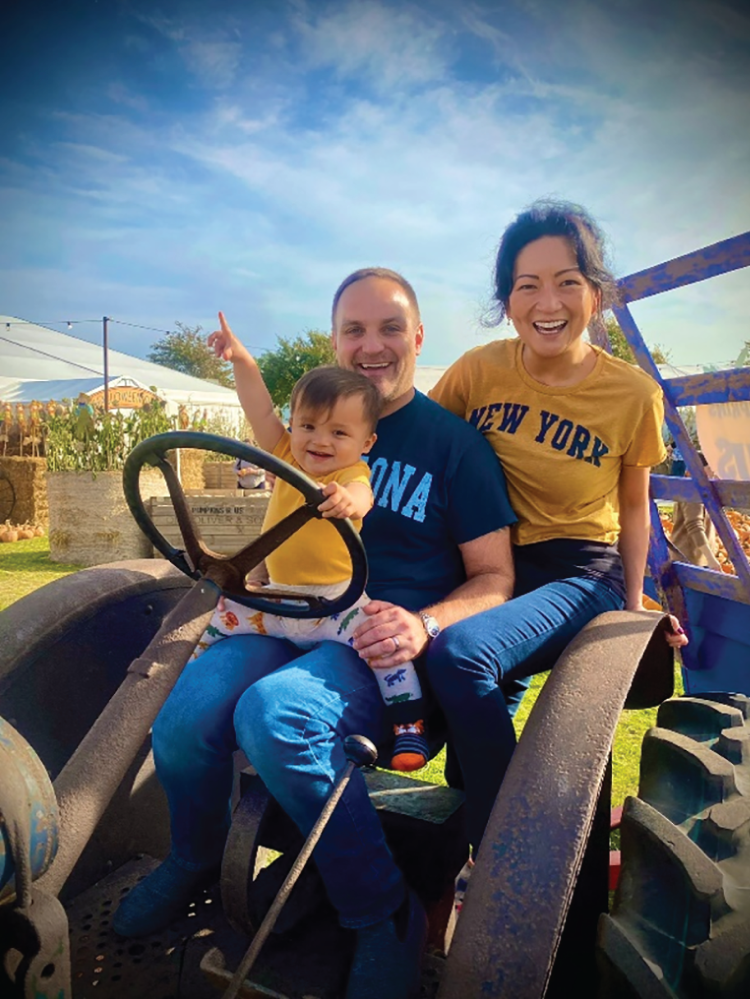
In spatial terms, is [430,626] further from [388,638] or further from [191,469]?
[191,469]

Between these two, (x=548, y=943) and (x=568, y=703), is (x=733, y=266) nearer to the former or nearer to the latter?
(x=568, y=703)

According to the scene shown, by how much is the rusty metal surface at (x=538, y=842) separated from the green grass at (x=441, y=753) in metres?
1.20

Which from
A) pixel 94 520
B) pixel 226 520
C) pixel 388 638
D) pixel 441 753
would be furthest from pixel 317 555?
pixel 94 520

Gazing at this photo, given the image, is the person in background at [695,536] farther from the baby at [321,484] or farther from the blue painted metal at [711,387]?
the baby at [321,484]

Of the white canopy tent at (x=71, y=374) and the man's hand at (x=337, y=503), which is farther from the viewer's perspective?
the white canopy tent at (x=71, y=374)

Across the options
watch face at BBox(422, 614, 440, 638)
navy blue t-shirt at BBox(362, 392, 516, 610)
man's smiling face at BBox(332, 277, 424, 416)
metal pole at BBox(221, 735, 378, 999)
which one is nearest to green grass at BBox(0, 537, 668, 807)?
navy blue t-shirt at BBox(362, 392, 516, 610)

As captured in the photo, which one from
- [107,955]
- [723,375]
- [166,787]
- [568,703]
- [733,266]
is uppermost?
[733,266]

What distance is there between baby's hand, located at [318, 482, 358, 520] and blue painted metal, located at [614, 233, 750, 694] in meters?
1.29

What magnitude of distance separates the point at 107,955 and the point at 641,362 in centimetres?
224

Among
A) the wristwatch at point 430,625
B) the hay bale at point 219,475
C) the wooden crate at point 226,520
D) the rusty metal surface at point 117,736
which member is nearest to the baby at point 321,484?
the wristwatch at point 430,625

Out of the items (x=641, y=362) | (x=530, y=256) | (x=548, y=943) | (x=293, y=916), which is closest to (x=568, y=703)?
(x=548, y=943)

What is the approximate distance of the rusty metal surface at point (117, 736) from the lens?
1220 mm

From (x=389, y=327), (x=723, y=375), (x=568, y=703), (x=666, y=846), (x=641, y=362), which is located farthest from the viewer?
(x=641, y=362)

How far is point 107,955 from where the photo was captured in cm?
167
